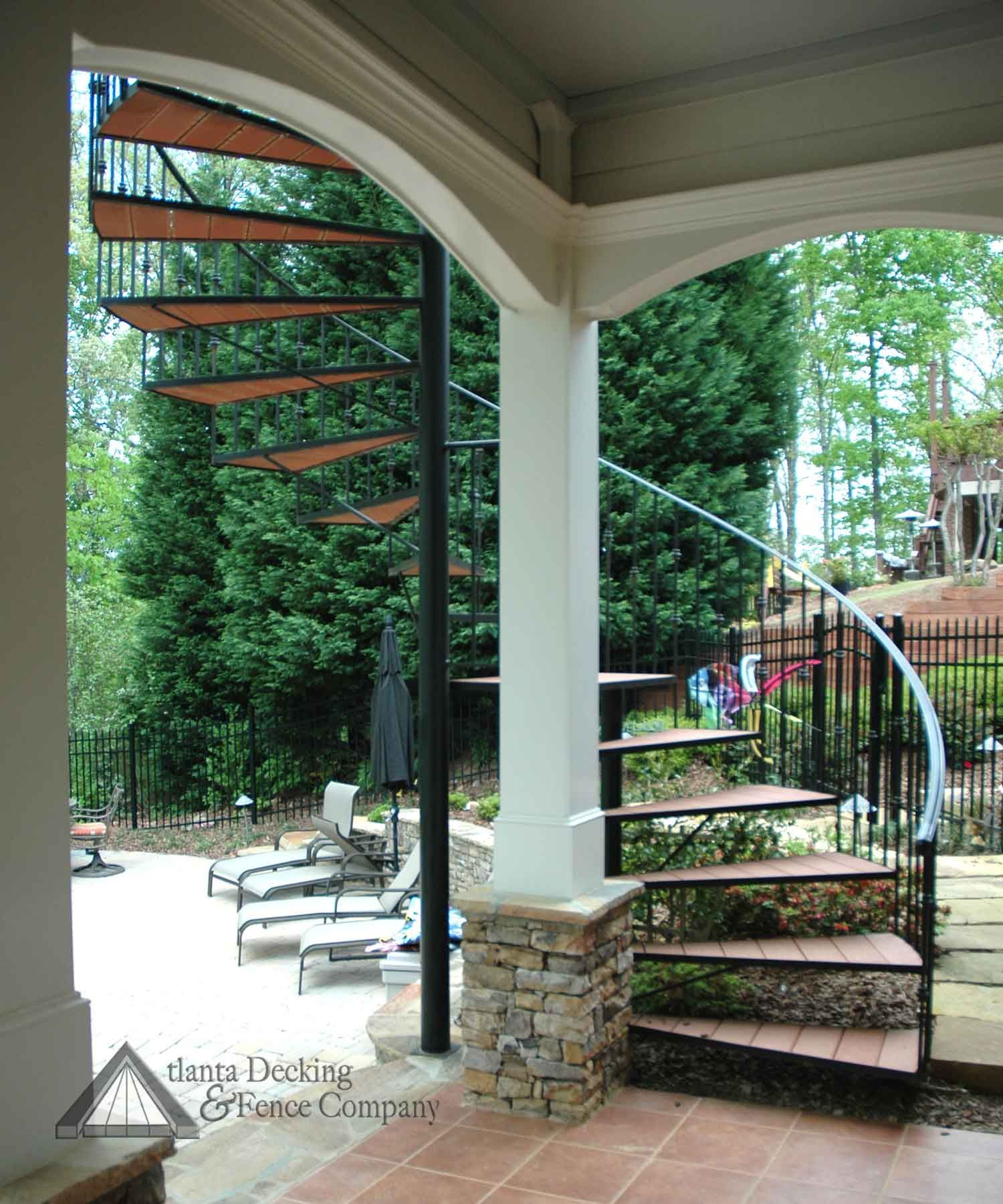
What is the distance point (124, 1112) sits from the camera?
187 centimetres

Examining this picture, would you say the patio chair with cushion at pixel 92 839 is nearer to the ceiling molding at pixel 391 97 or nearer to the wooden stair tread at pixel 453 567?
the wooden stair tread at pixel 453 567

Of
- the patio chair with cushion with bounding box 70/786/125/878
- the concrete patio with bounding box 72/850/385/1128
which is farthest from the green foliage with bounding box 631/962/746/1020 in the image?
the patio chair with cushion with bounding box 70/786/125/878

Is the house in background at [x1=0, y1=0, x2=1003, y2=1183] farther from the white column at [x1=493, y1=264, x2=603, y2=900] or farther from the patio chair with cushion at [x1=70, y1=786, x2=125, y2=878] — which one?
the patio chair with cushion at [x1=70, y1=786, x2=125, y2=878]

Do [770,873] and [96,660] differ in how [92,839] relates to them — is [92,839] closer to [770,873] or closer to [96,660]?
[96,660]

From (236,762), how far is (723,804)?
26.9 feet

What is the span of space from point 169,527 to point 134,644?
55.1 inches

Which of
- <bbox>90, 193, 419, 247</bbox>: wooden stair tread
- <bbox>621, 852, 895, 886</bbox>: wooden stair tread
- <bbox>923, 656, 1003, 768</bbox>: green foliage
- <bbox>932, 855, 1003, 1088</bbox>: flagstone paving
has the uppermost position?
<bbox>90, 193, 419, 247</bbox>: wooden stair tread

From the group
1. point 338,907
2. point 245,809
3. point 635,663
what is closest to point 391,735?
point 338,907

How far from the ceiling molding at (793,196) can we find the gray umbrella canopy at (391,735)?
461 cm

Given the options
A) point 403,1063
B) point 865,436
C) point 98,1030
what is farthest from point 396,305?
point 865,436

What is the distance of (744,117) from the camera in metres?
3.17

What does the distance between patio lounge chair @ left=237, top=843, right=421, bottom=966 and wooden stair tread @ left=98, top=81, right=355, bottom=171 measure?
4216mm

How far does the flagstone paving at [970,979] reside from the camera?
3.36 meters

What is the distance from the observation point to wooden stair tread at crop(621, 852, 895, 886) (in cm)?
359
